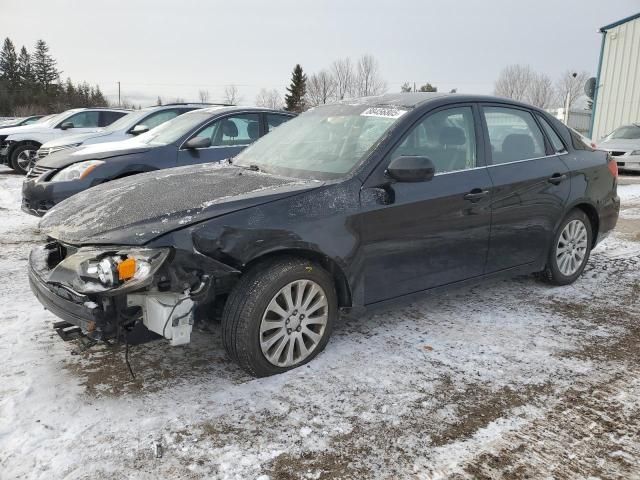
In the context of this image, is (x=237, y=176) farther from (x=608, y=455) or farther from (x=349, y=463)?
(x=608, y=455)

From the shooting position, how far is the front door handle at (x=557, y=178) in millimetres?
4341

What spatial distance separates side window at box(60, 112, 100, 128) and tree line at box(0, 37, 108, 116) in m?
53.9

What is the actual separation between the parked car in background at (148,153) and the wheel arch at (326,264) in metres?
3.57

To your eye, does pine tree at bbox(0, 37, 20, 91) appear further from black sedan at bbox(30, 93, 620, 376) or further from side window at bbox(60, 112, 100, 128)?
black sedan at bbox(30, 93, 620, 376)

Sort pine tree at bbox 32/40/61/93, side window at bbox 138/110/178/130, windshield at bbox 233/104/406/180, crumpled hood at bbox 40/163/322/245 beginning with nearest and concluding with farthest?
crumpled hood at bbox 40/163/322/245
windshield at bbox 233/104/406/180
side window at bbox 138/110/178/130
pine tree at bbox 32/40/61/93

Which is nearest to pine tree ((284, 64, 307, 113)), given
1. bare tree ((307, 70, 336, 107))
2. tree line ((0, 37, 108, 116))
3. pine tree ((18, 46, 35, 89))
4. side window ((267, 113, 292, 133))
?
bare tree ((307, 70, 336, 107))

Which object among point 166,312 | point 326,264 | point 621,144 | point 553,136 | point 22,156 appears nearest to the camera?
point 166,312

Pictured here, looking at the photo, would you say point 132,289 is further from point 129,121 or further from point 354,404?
point 129,121

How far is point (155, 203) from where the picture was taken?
3070mm

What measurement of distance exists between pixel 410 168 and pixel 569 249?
222 cm

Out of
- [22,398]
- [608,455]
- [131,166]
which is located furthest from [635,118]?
[22,398]

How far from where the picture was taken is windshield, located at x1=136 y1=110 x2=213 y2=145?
6.64 metres

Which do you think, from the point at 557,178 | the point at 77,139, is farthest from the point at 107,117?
the point at 557,178

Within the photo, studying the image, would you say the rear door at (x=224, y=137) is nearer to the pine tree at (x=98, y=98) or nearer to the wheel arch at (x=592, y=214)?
the wheel arch at (x=592, y=214)
